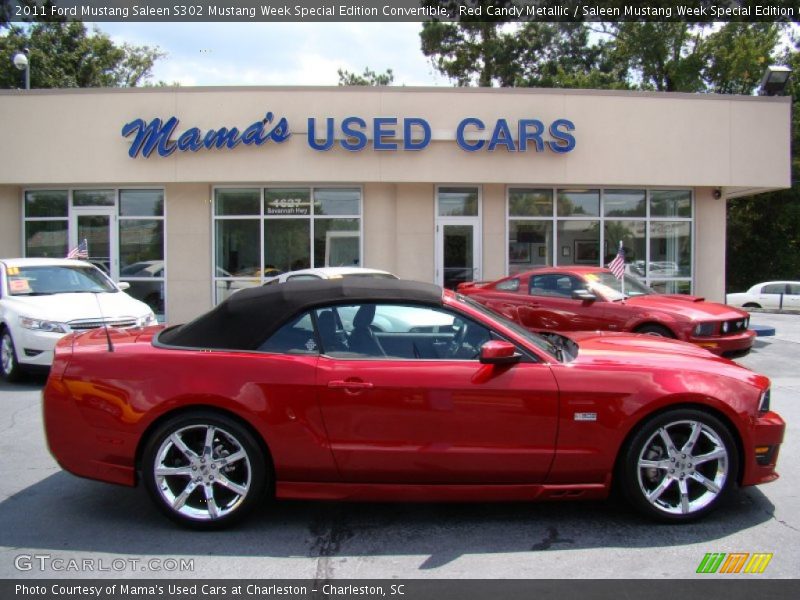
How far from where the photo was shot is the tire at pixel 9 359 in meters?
8.97

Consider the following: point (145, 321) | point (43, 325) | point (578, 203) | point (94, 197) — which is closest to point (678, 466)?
point (145, 321)

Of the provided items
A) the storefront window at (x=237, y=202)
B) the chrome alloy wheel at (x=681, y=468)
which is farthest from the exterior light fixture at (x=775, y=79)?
the chrome alloy wheel at (x=681, y=468)

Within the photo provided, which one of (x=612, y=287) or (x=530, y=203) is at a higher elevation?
(x=530, y=203)

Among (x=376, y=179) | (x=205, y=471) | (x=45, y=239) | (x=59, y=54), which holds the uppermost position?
(x=59, y=54)

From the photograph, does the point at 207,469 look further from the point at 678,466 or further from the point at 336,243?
the point at 336,243

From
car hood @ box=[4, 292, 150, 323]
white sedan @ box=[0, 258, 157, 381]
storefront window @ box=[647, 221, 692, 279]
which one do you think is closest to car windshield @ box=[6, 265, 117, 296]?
white sedan @ box=[0, 258, 157, 381]

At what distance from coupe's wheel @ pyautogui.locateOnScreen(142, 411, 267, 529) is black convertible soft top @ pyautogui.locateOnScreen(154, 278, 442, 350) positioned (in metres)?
0.52

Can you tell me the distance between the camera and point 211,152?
14.5 m

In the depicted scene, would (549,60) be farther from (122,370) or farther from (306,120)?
(122,370)

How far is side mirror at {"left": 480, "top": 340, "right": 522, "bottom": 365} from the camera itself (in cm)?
407

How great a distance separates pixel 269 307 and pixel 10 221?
13.8 meters

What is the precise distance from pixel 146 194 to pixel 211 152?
2009 mm

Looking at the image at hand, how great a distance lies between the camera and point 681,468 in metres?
4.21

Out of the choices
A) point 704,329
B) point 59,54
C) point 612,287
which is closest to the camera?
point 704,329
